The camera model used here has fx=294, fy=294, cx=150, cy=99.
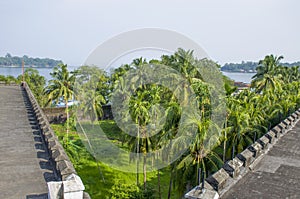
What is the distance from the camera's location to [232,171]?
23.7 ft

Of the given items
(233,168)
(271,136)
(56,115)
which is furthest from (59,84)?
(233,168)

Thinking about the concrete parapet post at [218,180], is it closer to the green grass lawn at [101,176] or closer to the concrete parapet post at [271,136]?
the concrete parapet post at [271,136]

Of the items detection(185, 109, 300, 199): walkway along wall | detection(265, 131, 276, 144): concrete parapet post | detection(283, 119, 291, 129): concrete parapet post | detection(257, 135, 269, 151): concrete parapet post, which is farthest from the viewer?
detection(283, 119, 291, 129): concrete parapet post

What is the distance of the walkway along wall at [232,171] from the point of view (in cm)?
613

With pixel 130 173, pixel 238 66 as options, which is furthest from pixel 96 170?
pixel 238 66

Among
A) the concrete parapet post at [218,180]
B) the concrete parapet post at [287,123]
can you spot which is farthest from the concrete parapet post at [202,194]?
the concrete parapet post at [287,123]

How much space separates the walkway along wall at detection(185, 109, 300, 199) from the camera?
6.13 meters

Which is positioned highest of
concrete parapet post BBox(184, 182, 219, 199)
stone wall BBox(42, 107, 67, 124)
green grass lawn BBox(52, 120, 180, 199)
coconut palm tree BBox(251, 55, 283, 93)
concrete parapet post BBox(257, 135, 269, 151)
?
coconut palm tree BBox(251, 55, 283, 93)

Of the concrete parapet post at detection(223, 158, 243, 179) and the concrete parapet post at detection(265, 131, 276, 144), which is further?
the concrete parapet post at detection(265, 131, 276, 144)

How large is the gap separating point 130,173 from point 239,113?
37.3 ft

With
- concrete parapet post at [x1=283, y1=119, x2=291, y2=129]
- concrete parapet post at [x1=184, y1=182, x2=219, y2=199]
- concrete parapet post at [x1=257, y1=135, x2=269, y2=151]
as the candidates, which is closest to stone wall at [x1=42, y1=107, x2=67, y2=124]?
concrete parapet post at [x1=283, y1=119, x2=291, y2=129]

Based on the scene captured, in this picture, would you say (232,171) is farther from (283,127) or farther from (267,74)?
(267,74)

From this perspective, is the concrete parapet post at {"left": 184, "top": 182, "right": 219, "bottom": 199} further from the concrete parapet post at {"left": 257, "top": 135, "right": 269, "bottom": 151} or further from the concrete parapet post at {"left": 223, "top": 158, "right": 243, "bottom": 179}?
the concrete parapet post at {"left": 257, "top": 135, "right": 269, "bottom": 151}

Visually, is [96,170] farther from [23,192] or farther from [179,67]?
[23,192]
